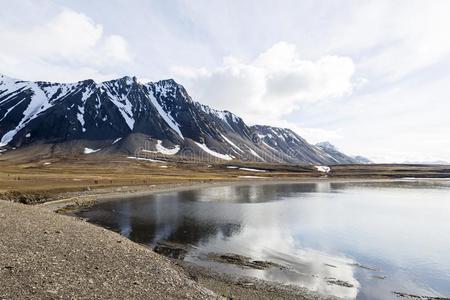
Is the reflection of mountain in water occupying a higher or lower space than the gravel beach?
lower

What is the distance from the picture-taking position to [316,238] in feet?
163

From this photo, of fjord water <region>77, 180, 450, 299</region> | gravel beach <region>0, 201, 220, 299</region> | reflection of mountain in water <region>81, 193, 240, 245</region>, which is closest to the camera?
gravel beach <region>0, 201, 220, 299</region>

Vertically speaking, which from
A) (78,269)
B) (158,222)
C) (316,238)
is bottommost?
(316,238)

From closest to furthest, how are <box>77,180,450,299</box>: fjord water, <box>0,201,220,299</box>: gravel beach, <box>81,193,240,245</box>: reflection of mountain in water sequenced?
<box>0,201,220,299</box>: gravel beach
<box>77,180,450,299</box>: fjord water
<box>81,193,240,245</box>: reflection of mountain in water

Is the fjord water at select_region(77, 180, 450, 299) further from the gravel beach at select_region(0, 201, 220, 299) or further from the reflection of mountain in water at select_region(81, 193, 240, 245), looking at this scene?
the gravel beach at select_region(0, 201, 220, 299)

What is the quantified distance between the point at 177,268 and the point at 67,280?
11701 mm

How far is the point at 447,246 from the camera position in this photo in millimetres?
47281

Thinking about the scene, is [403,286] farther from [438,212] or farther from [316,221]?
[438,212]

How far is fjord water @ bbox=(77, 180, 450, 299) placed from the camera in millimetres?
33409

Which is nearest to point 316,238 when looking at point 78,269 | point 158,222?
point 158,222

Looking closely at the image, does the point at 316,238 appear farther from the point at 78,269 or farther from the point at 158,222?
the point at 78,269

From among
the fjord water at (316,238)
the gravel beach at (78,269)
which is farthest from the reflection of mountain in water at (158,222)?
the gravel beach at (78,269)

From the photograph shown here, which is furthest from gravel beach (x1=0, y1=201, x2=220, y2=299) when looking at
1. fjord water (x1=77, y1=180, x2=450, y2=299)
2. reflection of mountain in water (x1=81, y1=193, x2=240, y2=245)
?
reflection of mountain in water (x1=81, y1=193, x2=240, y2=245)

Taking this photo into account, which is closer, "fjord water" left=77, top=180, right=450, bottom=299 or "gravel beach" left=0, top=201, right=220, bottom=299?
"gravel beach" left=0, top=201, right=220, bottom=299
